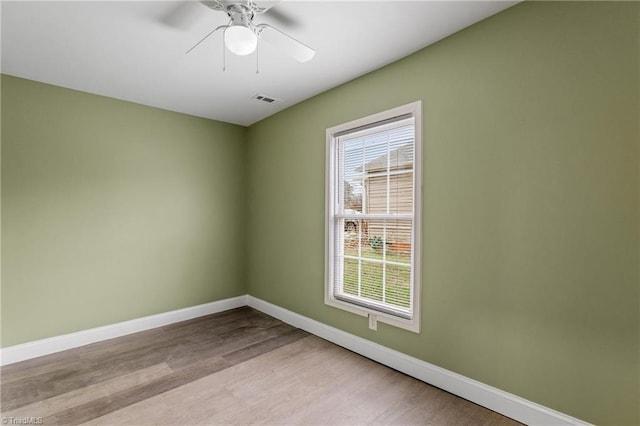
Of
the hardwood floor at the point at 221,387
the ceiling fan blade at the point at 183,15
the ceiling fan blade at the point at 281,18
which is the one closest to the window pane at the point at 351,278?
the hardwood floor at the point at 221,387

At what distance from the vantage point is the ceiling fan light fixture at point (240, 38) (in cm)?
160

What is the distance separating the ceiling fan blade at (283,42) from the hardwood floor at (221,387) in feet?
7.81

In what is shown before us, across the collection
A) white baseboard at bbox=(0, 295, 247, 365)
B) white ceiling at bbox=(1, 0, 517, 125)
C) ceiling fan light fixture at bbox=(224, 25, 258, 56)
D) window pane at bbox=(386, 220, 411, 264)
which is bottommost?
white baseboard at bbox=(0, 295, 247, 365)

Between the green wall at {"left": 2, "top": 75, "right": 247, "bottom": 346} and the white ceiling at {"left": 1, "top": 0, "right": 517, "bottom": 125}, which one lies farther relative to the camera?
the green wall at {"left": 2, "top": 75, "right": 247, "bottom": 346}

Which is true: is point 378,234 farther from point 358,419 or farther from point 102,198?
point 102,198

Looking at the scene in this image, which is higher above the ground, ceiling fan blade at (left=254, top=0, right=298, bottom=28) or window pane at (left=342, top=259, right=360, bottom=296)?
ceiling fan blade at (left=254, top=0, right=298, bottom=28)

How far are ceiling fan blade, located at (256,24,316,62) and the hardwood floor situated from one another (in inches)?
93.7

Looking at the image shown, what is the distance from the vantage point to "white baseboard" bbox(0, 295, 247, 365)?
2797 mm

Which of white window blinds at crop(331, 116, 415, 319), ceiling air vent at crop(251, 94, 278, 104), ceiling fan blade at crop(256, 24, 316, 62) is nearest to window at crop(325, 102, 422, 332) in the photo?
white window blinds at crop(331, 116, 415, 319)

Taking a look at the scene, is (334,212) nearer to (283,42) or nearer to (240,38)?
(283,42)

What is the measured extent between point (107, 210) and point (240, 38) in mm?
2671

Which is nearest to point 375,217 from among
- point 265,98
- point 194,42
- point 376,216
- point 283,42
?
point 376,216

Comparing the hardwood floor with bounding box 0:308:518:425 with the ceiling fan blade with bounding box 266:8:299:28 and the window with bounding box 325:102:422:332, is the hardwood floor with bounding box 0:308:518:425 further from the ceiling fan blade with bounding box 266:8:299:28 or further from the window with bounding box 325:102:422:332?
the ceiling fan blade with bounding box 266:8:299:28

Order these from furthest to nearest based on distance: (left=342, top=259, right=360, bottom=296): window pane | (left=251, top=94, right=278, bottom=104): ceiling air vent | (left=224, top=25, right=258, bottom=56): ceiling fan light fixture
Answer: (left=251, top=94, right=278, bottom=104): ceiling air vent
(left=342, top=259, right=360, bottom=296): window pane
(left=224, top=25, right=258, bottom=56): ceiling fan light fixture
